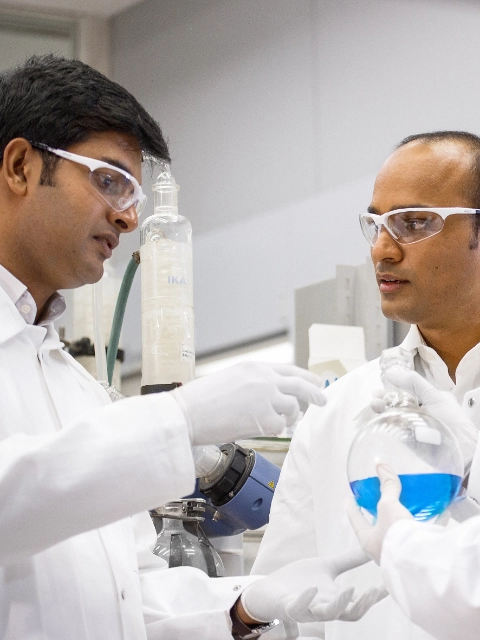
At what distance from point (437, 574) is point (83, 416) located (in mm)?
553

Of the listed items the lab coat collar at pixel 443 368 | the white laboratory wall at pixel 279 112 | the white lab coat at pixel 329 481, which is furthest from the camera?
the white laboratory wall at pixel 279 112

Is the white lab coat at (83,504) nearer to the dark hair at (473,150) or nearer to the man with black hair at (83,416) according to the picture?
the man with black hair at (83,416)

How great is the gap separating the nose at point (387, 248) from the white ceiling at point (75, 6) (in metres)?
3.92

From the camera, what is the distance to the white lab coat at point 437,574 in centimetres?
118

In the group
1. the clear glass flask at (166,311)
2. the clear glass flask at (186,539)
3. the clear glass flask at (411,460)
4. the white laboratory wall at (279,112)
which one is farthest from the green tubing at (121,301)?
the white laboratory wall at (279,112)

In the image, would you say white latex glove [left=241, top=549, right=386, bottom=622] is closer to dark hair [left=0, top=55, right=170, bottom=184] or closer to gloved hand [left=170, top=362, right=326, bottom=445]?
gloved hand [left=170, top=362, right=326, bottom=445]

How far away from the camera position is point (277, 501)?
6.57 ft

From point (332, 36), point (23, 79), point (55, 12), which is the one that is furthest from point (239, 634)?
point (55, 12)

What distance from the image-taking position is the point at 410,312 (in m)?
2.00

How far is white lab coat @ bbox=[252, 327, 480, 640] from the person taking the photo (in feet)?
6.07

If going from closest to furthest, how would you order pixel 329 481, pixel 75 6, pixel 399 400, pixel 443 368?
pixel 399 400
pixel 329 481
pixel 443 368
pixel 75 6

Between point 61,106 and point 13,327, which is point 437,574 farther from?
point 61,106

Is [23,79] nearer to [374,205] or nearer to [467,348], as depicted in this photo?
[374,205]

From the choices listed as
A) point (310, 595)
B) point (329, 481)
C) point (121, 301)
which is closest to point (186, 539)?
point (329, 481)
